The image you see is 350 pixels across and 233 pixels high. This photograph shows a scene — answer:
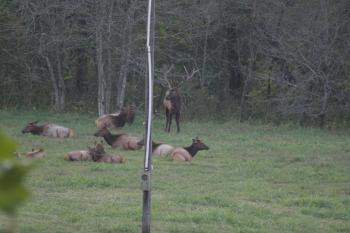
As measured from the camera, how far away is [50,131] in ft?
58.4

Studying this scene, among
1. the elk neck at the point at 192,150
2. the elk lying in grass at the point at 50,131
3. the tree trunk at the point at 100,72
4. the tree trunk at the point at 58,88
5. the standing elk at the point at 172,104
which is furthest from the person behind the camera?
the tree trunk at the point at 58,88

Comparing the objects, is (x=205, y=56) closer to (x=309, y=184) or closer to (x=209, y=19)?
(x=209, y=19)

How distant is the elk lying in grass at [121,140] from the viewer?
15984 millimetres

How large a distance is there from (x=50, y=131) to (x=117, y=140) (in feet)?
7.15

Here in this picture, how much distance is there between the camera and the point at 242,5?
26.5 meters

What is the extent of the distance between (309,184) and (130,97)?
48.7ft

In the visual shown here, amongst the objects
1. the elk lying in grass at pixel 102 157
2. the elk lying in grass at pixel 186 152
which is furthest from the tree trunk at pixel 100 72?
the elk lying in grass at pixel 102 157

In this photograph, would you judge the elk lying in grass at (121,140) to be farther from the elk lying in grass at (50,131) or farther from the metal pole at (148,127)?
the metal pole at (148,127)

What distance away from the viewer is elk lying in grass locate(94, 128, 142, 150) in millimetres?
15984

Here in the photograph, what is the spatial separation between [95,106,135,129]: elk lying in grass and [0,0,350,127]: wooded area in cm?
177

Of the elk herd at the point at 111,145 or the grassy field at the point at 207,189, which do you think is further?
the elk herd at the point at 111,145

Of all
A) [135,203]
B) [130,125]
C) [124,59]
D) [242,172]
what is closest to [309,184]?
[242,172]

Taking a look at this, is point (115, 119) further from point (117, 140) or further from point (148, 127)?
point (148, 127)

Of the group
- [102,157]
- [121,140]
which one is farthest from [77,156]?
[121,140]
